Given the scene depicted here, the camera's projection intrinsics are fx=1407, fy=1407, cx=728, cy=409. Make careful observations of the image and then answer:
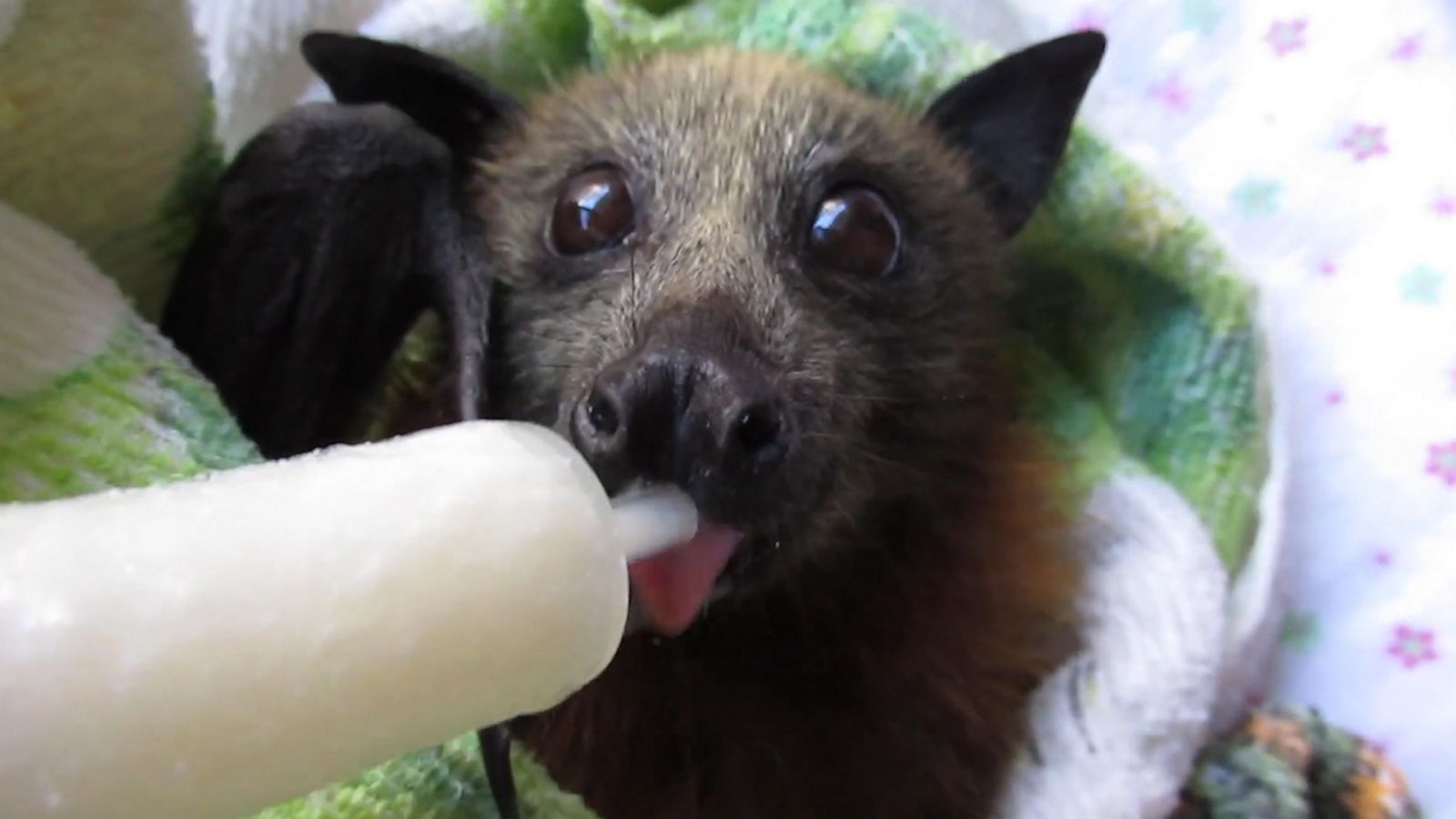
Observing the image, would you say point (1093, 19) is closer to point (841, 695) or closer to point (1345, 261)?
point (1345, 261)

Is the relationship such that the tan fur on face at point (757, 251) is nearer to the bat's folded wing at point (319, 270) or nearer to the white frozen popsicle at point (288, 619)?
the bat's folded wing at point (319, 270)

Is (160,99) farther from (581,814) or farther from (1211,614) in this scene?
(1211,614)

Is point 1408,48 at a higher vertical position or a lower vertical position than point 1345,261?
higher

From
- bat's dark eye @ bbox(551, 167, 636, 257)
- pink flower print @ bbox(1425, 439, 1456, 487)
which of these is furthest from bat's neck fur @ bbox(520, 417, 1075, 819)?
pink flower print @ bbox(1425, 439, 1456, 487)

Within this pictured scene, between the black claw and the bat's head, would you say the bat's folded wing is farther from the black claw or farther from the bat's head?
the black claw

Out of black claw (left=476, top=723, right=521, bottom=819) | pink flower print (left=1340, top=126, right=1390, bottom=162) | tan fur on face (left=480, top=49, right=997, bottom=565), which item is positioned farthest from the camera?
pink flower print (left=1340, top=126, right=1390, bottom=162)

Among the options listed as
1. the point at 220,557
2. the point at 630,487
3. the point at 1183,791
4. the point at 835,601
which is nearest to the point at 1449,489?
the point at 1183,791

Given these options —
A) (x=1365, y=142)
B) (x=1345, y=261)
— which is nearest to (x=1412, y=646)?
(x=1345, y=261)

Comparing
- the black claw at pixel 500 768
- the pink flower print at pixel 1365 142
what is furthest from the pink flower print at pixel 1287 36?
the black claw at pixel 500 768
